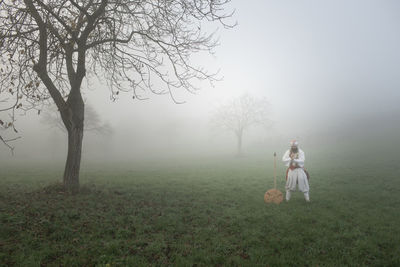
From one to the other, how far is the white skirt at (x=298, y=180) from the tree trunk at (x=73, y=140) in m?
8.95

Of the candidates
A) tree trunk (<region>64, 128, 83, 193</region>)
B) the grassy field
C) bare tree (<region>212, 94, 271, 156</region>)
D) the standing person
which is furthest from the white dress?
bare tree (<region>212, 94, 271, 156</region>)

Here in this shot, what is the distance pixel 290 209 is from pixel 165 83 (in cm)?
695

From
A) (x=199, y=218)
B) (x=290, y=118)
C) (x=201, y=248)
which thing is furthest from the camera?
(x=290, y=118)

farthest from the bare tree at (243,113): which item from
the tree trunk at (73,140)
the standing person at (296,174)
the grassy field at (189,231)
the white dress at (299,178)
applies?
the tree trunk at (73,140)

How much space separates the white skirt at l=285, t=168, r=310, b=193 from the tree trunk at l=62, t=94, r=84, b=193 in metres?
8.95

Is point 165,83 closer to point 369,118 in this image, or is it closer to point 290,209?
point 290,209

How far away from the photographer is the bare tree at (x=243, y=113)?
40156 mm

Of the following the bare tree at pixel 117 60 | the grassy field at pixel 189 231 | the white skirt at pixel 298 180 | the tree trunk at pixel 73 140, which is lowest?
the grassy field at pixel 189 231

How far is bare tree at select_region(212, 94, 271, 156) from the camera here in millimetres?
40156

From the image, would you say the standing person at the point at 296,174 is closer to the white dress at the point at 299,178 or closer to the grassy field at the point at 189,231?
Answer: the white dress at the point at 299,178

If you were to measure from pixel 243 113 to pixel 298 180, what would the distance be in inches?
1260

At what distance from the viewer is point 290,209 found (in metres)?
7.98

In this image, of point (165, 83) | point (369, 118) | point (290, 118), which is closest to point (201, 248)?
point (165, 83)

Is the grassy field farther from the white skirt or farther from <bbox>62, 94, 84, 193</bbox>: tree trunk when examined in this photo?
the white skirt
